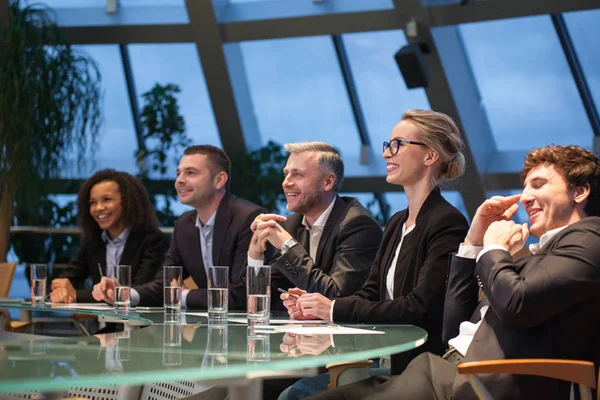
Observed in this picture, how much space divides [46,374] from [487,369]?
100 centimetres

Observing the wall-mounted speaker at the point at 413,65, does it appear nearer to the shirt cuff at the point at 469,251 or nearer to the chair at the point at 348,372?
the shirt cuff at the point at 469,251

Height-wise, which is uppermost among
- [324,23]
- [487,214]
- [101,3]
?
[101,3]

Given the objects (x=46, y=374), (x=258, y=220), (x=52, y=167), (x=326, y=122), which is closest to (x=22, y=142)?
(x=52, y=167)

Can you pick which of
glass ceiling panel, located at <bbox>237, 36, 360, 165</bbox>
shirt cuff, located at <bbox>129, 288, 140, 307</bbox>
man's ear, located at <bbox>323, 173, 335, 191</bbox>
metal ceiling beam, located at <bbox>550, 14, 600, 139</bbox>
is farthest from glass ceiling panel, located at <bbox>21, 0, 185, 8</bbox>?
man's ear, located at <bbox>323, 173, 335, 191</bbox>

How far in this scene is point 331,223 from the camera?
11.5 feet

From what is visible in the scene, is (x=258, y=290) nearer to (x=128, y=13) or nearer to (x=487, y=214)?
(x=487, y=214)

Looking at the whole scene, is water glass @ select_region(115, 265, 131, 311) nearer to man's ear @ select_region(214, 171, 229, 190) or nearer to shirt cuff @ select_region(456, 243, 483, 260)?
man's ear @ select_region(214, 171, 229, 190)

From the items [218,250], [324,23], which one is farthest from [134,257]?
[324,23]

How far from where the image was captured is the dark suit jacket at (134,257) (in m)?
4.44

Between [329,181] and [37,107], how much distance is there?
4589 millimetres

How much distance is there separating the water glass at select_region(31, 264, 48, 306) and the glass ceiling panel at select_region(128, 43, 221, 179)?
19.7 ft

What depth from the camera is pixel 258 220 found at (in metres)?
3.33

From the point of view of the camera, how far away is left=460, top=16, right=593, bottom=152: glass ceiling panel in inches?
319

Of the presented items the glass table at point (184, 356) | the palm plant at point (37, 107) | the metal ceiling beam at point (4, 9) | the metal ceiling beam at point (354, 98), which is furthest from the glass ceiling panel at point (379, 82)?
the glass table at point (184, 356)
